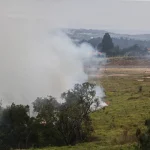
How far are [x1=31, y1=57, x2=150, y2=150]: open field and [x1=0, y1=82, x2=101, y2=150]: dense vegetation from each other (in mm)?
1678

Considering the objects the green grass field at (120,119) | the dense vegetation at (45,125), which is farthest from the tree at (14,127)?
the green grass field at (120,119)

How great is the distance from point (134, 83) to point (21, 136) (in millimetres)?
37538

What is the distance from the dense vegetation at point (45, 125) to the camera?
950 inches

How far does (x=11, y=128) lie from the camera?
24.3 meters

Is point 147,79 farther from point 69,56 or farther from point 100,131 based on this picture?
point 100,131

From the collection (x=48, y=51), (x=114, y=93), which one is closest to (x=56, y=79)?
(x=114, y=93)

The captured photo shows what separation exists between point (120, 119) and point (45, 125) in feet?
29.9

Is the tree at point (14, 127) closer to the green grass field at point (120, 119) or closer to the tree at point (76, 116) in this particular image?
the tree at point (76, 116)

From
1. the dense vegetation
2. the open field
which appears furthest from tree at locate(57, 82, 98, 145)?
the open field

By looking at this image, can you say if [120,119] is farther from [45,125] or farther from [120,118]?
[45,125]

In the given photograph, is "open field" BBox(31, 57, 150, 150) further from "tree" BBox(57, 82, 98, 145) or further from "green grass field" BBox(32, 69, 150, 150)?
"tree" BBox(57, 82, 98, 145)

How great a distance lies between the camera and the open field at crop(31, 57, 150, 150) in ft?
74.8

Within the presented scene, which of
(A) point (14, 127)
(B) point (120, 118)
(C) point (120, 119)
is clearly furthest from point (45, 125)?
(B) point (120, 118)

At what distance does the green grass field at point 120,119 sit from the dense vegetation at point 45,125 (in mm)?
1721
